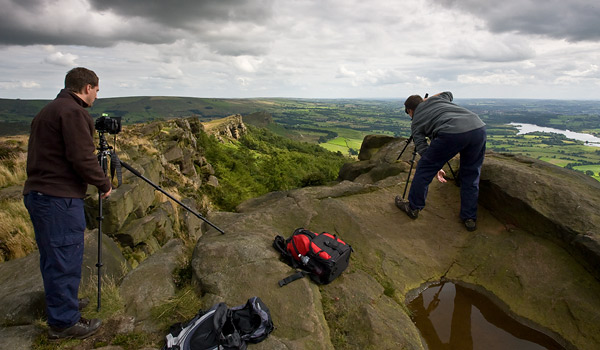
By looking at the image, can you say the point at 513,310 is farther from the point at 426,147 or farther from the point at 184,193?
the point at 184,193

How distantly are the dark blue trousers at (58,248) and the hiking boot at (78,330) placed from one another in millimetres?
61

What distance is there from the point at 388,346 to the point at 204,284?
3.03m

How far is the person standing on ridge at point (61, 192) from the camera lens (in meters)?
3.74

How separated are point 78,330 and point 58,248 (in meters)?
1.17

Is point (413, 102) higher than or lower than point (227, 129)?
higher

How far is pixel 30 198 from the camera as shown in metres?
3.79

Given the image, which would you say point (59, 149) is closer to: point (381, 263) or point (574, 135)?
point (381, 263)

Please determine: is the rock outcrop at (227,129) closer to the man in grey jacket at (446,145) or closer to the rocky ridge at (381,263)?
the rocky ridge at (381,263)

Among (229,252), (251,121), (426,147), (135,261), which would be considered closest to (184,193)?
(135,261)

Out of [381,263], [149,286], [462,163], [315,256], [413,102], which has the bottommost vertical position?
[381,263]

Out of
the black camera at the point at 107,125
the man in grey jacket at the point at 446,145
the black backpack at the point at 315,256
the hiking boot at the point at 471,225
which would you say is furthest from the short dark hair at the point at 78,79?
the hiking boot at the point at 471,225

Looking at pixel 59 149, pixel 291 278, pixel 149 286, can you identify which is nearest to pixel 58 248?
pixel 59 149

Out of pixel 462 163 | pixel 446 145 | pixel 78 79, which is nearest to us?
pixel 78 79

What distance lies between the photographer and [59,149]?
3.82 m
